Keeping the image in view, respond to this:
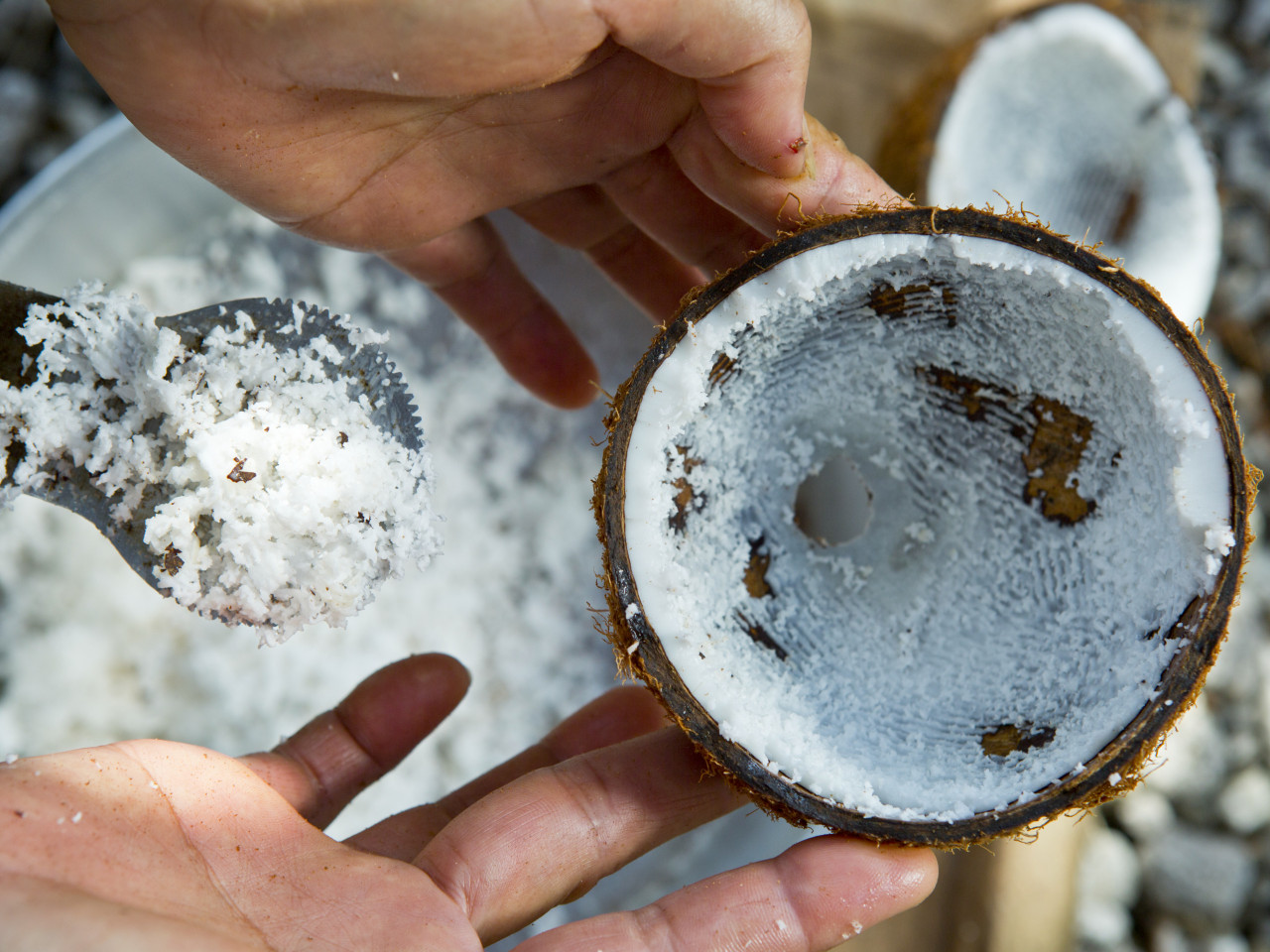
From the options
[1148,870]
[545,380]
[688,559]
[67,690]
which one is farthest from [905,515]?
[67,690]

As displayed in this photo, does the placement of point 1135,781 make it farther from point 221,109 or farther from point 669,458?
point 221,109

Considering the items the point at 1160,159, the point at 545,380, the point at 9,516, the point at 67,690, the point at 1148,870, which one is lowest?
the point at 1148,870

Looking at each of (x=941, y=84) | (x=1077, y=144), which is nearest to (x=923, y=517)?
→ (x=941, y=84)

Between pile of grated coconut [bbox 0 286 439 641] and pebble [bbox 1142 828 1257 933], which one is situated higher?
pile of grated coconut [bbox 0 286 439 641]

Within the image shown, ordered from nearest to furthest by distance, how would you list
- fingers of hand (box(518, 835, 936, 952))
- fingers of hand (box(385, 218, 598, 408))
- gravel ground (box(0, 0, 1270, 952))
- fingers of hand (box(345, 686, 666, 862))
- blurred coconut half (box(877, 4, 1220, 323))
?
fingers of hand (box(518, 835, 936, 952))
fingers of hand (box(345, 686, 666, 862))
fingers of hand (box(385, 218, 598, 408))
blurred coconut half (box(877, 4, 1220, 323))
gravel ground (box(0, 0, 1270, 952))

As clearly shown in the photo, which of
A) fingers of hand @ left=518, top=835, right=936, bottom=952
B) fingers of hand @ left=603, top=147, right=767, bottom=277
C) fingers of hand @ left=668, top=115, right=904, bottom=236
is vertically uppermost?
fingers of hand @ left=668, top=115, right=904, bottom=236

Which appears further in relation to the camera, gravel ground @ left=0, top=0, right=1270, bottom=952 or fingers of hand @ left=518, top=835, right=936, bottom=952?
gravel ground @ left=0, top=0, right=1270, bottom=952

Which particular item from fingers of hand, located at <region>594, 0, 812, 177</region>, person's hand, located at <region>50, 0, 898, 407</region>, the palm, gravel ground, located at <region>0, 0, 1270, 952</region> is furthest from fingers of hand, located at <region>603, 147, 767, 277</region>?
gravel ground, located at <region>0, 0, 1270, 952</region>

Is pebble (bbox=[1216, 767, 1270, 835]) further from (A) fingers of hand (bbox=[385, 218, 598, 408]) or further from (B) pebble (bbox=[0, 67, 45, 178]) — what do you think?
(B) pebble (bbox=[0, 67, 45, 178])
